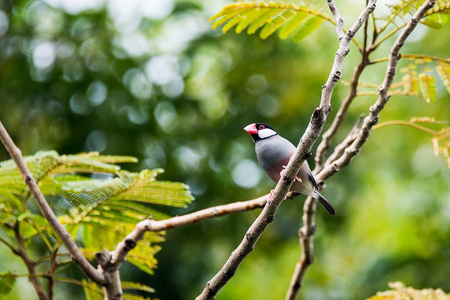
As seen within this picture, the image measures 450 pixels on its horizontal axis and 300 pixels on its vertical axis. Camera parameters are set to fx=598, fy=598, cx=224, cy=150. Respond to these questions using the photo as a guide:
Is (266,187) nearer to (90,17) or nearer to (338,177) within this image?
(338,177)

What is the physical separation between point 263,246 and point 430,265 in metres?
1.81

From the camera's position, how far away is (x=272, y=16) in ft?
9.11

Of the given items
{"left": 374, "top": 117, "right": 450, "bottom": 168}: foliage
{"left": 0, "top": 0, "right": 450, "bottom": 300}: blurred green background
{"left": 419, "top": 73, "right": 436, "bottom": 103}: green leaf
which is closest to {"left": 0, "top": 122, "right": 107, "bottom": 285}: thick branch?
{"left": 374, "top": 117, "right": 450, "bottom": 168}: foliage

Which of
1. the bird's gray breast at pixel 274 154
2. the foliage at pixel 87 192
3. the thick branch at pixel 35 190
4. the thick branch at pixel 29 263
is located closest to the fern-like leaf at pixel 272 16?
the bird's gray breast at pixel 274 154

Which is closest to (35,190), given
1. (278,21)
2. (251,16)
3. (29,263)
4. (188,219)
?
(29,263)

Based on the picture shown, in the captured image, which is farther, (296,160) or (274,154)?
(274,154)

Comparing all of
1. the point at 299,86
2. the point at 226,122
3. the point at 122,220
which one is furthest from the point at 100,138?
the point at 122,220

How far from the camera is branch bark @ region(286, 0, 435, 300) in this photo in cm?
220

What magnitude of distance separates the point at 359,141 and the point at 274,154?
0.46 metres

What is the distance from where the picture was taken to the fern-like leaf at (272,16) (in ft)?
8.65

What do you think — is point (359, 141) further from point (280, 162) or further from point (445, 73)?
point (445, 73)

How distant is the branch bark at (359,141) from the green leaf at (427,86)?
1.44 feet

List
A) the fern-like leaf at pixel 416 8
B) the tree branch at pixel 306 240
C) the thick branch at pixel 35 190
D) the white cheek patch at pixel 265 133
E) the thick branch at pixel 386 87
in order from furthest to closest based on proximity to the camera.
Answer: the white cheek patch at pixel 265 133, the tree branch at pixel 306 240, the fern-like leaf at pixel 416 8, the thick branch at pixel 35 190, the thick branch at pixel 386 87

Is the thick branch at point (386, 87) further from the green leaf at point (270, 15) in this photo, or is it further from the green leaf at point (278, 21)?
the green leaf at point (278, 21)
